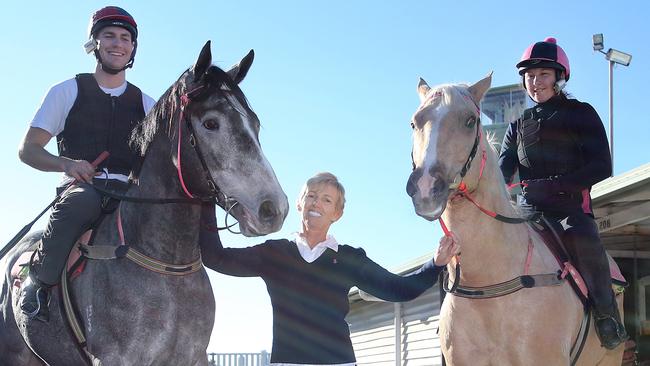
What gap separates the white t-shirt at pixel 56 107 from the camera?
5.60 metres

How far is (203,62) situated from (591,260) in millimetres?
3298

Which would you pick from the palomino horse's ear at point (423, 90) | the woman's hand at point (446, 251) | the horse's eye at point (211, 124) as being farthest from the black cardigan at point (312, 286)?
the palomino horse's ear at point (423, 90)

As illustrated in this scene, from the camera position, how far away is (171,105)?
205 inches

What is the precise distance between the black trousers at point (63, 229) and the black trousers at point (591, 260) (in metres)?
3.54

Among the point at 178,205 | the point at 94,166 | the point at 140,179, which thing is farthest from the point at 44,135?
the point at 178,205

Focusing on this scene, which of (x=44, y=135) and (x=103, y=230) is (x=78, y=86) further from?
(x=103, y=230)

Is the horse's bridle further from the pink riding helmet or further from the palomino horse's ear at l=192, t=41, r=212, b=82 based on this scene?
the pink riding helmet

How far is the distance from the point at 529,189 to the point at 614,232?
544 cm

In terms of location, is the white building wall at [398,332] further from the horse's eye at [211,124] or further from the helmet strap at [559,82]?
the horse's eye at [211,124]

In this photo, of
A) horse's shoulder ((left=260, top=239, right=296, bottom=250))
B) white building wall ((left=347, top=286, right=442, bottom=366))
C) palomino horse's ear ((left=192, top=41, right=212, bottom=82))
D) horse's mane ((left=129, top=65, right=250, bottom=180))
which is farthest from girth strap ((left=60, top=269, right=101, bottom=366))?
white building wall ((left=347, top=286, right=442, bottom=366))

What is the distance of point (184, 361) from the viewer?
4.89 m

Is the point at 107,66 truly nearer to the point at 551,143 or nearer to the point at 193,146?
the point at 193,146

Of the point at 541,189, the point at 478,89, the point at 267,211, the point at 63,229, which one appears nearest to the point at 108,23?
the point at 63,229

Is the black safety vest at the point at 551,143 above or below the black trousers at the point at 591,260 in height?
above
